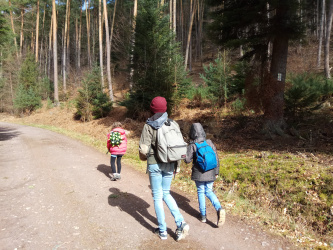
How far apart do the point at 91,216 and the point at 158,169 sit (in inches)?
73.0

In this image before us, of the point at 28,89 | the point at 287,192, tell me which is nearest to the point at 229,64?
the point at 287,192

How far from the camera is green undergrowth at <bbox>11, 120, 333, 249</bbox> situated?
150 inches

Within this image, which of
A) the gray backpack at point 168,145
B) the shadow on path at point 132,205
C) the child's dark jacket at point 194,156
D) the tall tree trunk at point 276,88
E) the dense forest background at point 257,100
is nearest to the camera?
the gray backpack at point 168,145

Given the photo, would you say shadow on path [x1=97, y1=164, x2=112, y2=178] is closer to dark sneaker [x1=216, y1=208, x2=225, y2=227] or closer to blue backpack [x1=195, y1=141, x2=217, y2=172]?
blue backpack [x1=195, y1=141, x2=217, y2=172]

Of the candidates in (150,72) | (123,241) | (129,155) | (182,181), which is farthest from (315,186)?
(150,72)

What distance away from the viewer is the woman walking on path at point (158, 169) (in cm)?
324

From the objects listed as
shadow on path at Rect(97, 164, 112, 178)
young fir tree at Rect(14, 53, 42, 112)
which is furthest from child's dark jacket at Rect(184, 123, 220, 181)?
young fir tree at Rect(14, 53, 42, 112)

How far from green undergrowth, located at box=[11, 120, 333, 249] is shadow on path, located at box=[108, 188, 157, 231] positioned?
4.31 ft

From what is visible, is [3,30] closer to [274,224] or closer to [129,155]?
[129,155]

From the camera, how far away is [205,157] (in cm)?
372

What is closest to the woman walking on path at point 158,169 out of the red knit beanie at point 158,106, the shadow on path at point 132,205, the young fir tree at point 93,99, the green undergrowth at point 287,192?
the red knit beanie at point 158,106

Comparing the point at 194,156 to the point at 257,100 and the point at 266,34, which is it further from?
the point at 266,34

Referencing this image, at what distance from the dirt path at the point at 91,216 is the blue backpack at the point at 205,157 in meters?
1.04

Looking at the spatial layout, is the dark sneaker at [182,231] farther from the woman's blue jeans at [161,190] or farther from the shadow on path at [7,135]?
the shadow on path at [7,135]
